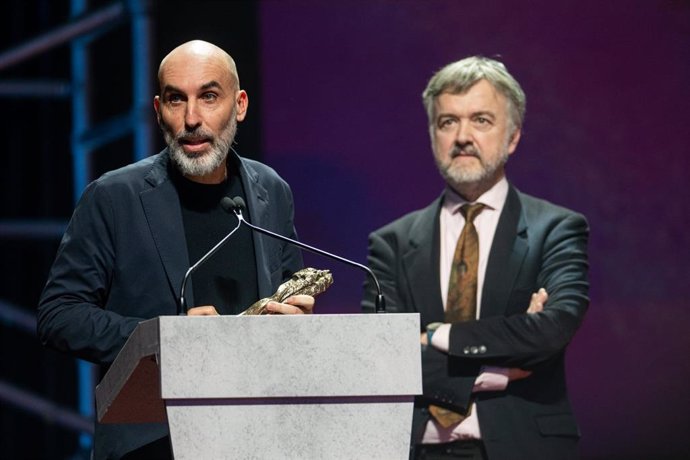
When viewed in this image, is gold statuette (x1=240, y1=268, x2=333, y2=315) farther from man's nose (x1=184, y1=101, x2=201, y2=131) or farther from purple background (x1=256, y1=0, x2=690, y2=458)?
purple background (x1=256, y1=0, x2=690, y2=458)

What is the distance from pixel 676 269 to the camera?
4.77m

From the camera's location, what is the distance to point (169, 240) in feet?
10.2

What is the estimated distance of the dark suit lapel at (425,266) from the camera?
4.00 meters

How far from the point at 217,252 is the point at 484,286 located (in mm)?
1120

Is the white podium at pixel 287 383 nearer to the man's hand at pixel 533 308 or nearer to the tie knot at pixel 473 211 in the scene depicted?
the man's hand at pixel 533 308

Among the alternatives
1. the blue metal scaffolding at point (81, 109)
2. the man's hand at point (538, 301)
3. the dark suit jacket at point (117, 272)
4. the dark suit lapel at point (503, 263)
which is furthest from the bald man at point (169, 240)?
the blue metal scaffolding at point (81, 109)

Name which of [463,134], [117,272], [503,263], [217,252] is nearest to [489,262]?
[503,263]

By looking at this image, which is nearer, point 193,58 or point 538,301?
point 193,58

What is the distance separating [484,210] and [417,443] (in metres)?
0.86

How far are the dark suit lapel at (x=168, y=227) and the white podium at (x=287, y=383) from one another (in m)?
0.70

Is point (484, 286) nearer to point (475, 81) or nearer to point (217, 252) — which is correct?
point (475, 81)

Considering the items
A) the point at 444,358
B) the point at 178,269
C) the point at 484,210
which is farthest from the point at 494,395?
the point at 178,269

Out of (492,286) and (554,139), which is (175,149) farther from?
(554,139)

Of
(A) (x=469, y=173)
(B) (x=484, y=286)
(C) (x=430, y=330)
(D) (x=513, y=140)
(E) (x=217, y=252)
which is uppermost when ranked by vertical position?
(D) (x=513, y=140)
